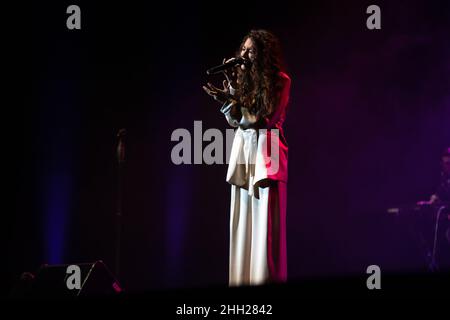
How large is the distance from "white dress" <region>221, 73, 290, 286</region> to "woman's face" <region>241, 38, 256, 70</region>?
0.23 meters

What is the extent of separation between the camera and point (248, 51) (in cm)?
341

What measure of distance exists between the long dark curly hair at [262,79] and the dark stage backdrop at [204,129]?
1.69m

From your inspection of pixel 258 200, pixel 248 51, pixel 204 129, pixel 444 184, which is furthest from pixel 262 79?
pixel 444 184

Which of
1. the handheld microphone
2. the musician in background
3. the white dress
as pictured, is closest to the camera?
the white dress

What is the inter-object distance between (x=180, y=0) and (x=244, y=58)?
1.76 meters

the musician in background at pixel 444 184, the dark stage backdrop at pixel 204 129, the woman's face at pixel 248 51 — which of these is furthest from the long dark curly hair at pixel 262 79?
the musician in background at pixel 444 184

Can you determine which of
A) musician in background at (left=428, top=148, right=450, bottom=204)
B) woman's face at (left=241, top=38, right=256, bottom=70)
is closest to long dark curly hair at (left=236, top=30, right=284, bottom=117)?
woman's face at (left=241, top=38, right=256, bottom=70)

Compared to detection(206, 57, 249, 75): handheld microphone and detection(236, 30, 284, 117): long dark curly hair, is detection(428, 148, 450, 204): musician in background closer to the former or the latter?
detection(236, 30, 284, 117): long dark curly hair

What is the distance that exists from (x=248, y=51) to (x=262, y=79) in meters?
0.22

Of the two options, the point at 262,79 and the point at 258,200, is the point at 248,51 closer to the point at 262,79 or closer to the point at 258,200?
the point at 262,79

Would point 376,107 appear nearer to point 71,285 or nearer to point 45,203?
point 45,203

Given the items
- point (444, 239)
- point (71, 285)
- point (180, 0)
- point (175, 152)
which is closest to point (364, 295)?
point (71, 285)

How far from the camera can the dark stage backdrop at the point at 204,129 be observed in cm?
450

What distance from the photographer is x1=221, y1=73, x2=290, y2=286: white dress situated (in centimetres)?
320
